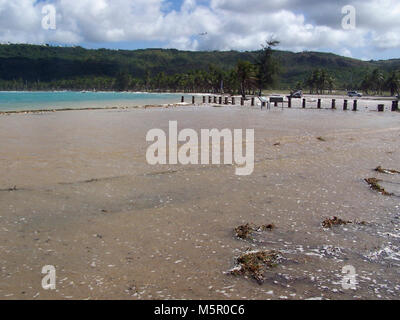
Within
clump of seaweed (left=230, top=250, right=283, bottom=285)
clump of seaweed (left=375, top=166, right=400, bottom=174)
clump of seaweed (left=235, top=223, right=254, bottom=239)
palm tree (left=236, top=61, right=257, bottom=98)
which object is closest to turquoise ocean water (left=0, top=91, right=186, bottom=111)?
palm tree (left=236, top=61, right=257, bottom=98)

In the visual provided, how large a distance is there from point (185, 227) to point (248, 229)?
1.00 meters

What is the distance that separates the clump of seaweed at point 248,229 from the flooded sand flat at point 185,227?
140mm

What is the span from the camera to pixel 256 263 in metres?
4.82

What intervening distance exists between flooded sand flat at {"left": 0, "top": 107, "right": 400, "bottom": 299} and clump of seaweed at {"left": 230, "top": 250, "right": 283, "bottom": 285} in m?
0.09

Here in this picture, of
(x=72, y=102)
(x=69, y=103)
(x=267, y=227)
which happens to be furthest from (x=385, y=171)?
(x=72, y=102)

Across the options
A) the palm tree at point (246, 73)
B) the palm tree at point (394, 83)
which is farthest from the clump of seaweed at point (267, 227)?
the palm tree at point (394, 83)

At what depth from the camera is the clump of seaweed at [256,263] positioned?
4594mm

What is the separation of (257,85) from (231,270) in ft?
303

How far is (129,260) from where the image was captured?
4.93 meters

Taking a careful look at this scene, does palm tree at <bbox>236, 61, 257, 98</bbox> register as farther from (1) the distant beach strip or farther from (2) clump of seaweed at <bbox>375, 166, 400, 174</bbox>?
(2) clump of seaweed at <bbox>375, 166, 400, 174</bbox>

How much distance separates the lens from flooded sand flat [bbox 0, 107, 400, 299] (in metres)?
4.36

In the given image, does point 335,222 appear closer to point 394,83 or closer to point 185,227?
point 185,227
